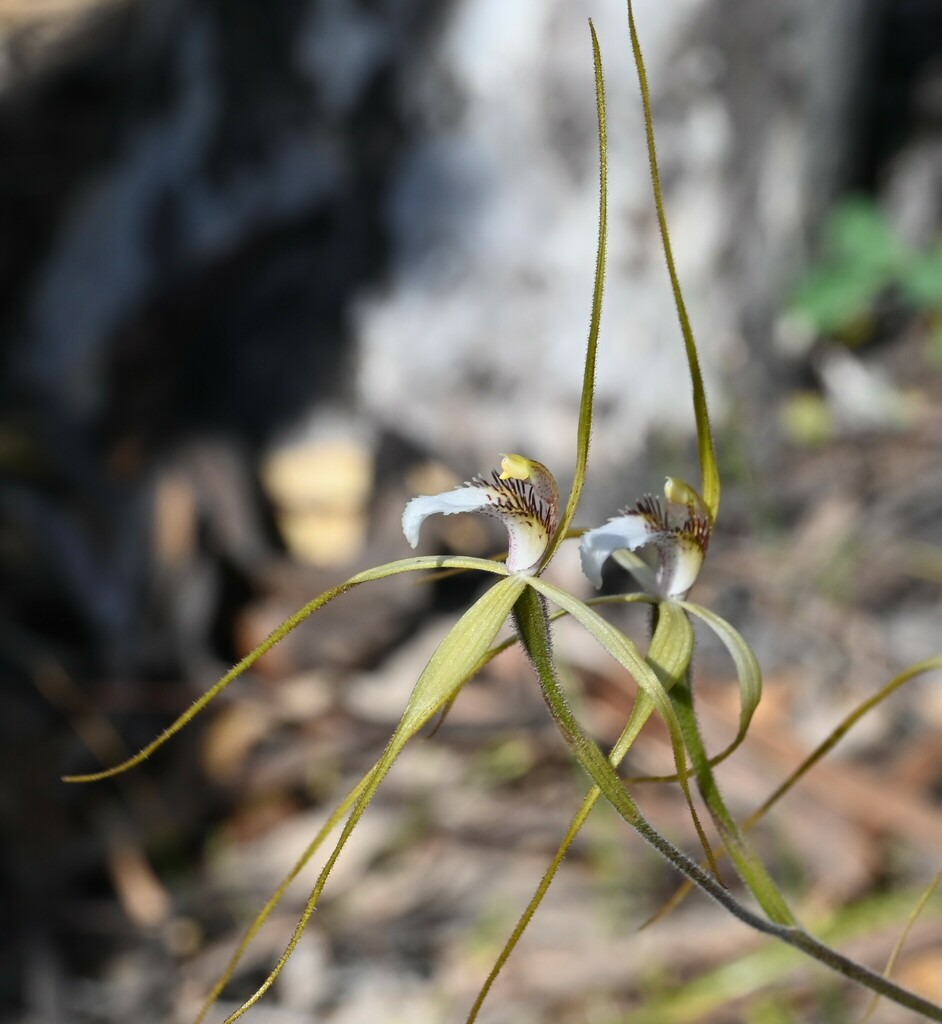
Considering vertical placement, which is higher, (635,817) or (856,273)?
(635,817)

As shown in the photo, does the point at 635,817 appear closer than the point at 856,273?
Yes

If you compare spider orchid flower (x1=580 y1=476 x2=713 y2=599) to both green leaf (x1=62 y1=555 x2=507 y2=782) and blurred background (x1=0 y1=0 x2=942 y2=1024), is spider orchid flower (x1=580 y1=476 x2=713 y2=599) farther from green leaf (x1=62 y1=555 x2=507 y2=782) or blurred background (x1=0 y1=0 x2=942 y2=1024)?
blurred background (x1=0 y1=0 x2=942 y2=1024)

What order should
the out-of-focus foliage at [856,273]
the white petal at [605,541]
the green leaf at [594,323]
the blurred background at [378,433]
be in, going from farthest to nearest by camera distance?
the out-of-focus foliage at [856,273]
the blurred background at [378,433]
the white petal at [605,541]
the green leaf at [594,323]

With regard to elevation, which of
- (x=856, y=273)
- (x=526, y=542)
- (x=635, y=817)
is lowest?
(x=856, y=273)

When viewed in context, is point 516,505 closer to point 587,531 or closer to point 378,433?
point 587,531

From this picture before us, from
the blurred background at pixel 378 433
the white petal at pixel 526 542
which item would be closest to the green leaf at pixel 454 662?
the white petal at pixel 526 542

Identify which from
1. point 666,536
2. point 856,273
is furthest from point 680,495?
point 856,273

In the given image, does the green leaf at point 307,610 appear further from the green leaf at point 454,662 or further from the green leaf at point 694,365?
the green leaf at point 694,365

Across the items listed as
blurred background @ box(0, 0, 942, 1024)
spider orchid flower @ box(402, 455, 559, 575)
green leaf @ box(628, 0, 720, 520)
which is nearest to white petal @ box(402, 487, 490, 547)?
spider orchid flower @ box(402, 455, 559, 575)
